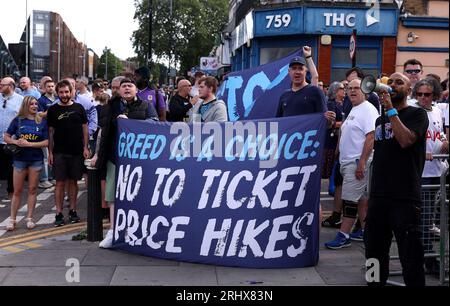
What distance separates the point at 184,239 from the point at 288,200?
109cm

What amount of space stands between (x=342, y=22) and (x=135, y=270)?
1853 cm

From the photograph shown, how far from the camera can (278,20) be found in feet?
76.4

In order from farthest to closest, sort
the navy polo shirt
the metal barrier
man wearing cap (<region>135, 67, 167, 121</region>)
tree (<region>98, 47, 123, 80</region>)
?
tree (<region>98, 47, 123, 80</region>) → man wearing cap (<region>135, 67, 167, 121</region>) → the navy polo shirt → the metal barrier

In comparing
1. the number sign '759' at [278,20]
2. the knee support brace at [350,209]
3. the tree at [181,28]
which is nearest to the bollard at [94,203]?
the knee support brace at [350,209]

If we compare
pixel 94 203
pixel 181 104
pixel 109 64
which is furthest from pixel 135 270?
pixel 109 64

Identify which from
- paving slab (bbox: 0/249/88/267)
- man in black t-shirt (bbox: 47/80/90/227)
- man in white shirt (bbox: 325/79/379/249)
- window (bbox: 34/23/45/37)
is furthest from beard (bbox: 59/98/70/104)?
window (bbox: 34/23/45/37)

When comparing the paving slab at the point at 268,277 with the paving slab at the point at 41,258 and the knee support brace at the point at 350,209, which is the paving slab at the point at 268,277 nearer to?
the knee support brace at the point at 350,209

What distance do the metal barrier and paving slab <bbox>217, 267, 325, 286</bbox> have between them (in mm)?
727

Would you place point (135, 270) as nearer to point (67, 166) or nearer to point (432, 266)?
point (432, 266)

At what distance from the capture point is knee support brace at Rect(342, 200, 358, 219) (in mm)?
6688

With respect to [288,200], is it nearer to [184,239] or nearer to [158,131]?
[184,239]

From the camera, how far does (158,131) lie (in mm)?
6352

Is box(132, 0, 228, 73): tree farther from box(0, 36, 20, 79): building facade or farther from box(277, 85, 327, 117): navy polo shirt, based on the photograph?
box(277, 85, 327, 117): navy polo shirt

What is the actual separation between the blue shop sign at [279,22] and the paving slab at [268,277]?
17891 millimetres
